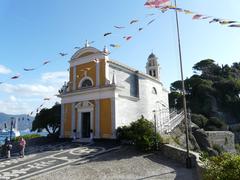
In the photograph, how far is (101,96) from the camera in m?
20.0

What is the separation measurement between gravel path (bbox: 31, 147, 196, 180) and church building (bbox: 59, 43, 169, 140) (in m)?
6.17

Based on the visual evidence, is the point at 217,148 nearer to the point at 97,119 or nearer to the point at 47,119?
the point at 97,119

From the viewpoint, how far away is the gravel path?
9.35 metres

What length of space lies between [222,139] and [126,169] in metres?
18.1

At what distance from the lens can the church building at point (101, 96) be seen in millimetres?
19484

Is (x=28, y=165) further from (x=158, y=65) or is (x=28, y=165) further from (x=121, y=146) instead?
(x=158, y=65)

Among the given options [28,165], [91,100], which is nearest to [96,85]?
[91,100]

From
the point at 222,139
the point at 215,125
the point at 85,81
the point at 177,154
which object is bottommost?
the point at 222,139

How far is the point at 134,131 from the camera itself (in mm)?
15734

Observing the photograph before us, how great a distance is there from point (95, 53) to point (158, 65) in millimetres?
11970

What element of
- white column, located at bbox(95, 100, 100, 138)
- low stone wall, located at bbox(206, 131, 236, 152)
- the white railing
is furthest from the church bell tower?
white column, located at bbox(95, 100, 100, 138)

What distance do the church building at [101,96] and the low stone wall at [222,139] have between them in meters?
6.05

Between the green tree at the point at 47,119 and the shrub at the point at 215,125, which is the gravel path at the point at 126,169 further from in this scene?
the shrub at the point at 215,125

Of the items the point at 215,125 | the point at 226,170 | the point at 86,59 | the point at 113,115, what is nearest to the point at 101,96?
the point at 113,115
